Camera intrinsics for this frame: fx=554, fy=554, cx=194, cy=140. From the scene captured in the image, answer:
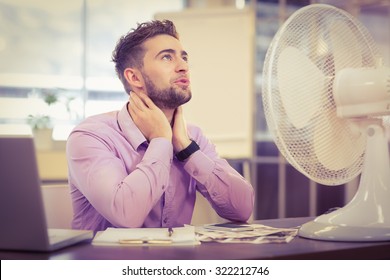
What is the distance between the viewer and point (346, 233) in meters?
1.16

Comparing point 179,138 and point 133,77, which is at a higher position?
point 133,77

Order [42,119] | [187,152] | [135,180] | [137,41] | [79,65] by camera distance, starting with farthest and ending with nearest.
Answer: [79,65], [42,119], [137,41], [187,152], [135,180]

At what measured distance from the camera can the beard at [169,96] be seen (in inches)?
66.5

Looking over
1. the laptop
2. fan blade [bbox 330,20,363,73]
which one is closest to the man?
the laptop

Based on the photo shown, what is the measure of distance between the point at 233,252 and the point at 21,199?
387 mm

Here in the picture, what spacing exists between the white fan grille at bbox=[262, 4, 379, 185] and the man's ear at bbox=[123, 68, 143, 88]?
669 millimetres

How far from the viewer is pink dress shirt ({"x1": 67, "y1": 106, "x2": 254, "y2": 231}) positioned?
1312mm

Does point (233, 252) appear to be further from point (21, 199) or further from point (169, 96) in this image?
point (169, 96)

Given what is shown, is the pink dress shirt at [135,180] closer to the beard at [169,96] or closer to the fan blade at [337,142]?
the beard at [169,96]

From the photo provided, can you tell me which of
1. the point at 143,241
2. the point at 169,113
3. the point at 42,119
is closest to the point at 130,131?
the point at 169,113

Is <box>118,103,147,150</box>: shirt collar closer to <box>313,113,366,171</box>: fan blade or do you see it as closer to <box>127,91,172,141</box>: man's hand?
<box>127,91,172,141</box>: man's hand

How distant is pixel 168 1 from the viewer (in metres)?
4.55
